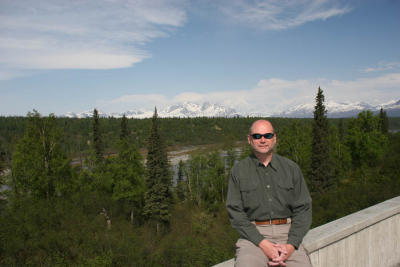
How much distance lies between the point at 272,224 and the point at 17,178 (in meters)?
33.9

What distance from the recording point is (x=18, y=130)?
499 ft

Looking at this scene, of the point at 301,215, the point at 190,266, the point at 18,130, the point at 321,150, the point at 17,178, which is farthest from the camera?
the point at 18,130

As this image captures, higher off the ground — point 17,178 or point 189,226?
point 17,178

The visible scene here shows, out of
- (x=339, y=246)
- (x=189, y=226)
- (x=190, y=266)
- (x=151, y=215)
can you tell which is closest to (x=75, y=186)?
(x=151, y=215)

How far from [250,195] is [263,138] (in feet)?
2.44

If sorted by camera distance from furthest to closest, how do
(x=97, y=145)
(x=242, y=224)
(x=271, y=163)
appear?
(x=97, y=145) < (x=271, y=163) < (x=242, y=224)

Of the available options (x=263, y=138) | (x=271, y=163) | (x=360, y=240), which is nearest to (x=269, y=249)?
(x=271, y=163)

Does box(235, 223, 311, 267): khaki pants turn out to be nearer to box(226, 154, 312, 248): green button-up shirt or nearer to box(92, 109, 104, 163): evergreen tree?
box(226, 154, 312, 248): green button-up shirt

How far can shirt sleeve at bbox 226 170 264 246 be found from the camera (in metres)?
3.43

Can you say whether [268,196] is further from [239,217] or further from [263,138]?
[263,138]

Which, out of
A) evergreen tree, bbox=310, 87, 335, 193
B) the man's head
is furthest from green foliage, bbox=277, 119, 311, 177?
the man's head

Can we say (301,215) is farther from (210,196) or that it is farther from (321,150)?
(210,196)

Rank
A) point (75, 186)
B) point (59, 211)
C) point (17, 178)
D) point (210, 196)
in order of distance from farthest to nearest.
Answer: point (210, 196) → point (75, 186) → point (17, 178) → point (59, 211)

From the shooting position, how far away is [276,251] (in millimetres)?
3377
